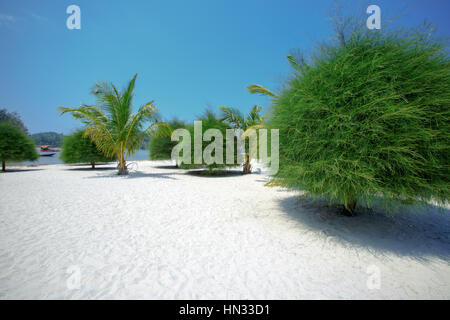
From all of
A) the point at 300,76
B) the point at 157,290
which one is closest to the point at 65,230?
the point at 157,290

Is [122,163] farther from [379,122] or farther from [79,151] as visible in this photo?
[379,122]

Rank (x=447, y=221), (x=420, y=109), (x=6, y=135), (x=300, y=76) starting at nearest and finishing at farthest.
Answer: (x=420, y=109) → (x=300, y=76) → (x=447, y=221) → (x=6, y=135)

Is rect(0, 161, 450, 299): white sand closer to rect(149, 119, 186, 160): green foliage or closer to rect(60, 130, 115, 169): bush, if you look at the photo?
rect(60, 130, 115, 169): bush

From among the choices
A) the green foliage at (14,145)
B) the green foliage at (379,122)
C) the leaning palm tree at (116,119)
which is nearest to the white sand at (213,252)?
the green foliage at (379,122)

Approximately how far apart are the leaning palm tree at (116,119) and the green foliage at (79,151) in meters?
5.62

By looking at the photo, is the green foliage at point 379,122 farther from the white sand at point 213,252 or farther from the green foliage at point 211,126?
the green foliage at point 211,126

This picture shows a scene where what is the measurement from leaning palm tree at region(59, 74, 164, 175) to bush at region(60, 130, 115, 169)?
563 centimetres

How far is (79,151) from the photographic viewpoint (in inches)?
704

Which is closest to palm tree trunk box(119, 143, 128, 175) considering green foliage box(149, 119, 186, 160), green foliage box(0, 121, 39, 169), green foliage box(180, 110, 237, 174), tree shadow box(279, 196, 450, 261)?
green foliage box(180, 110, 237, 174)

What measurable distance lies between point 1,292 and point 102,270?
3.79 feet

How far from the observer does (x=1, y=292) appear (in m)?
2.57

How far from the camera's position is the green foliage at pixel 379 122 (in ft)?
12.5

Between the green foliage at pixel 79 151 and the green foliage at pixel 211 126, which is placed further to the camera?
the green foliage at pixel 79 151
